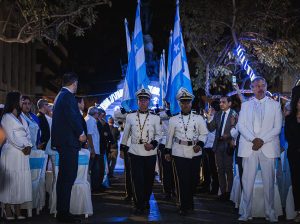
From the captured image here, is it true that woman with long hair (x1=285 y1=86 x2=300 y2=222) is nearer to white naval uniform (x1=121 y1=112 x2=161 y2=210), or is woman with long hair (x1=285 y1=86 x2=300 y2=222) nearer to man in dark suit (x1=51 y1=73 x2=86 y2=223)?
white naval uniform (x1=121 y1=112 x2=161 y2=210)

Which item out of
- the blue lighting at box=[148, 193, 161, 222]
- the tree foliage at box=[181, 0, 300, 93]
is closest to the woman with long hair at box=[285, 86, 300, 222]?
the blue lighting at box=[148, 193, 161, 222]

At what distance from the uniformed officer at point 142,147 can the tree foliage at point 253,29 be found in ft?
45.4

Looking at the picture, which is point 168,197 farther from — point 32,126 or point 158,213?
point 32,126

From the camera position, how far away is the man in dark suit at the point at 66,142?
929cm

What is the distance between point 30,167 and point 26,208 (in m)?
0.79

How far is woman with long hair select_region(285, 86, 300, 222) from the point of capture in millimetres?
9453

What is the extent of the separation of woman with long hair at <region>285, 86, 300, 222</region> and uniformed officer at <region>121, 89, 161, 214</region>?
2654mm

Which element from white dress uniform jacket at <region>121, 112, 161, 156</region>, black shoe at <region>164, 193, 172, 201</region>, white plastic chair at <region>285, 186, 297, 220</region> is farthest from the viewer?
black shoe at <region>164, 193, 172, 201</region>

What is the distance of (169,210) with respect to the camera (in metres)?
11.2

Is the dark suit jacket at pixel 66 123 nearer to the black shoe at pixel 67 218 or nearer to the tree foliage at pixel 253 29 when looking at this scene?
the black shoe at pixel 67 218

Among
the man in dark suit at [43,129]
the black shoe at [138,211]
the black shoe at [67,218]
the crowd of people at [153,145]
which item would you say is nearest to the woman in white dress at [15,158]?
the crowd of people at [153,145]

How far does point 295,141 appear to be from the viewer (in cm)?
949

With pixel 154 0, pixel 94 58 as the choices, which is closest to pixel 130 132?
pixel 154 0

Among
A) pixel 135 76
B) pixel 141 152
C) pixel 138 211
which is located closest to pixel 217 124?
pixel 135 76
